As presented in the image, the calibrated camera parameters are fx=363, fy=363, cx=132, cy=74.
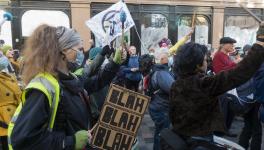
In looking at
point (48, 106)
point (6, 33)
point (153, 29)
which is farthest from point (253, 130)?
point (6, 33)

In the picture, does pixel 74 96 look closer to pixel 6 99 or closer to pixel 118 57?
pixel 118 57

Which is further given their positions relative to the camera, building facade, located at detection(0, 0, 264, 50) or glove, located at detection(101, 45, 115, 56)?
building facade, located at detection(0, 0, 264, 50)

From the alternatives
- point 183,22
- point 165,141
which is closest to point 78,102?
point 165,141

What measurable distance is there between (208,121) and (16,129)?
1.20m

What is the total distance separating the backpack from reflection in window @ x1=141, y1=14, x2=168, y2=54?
9.68 metres

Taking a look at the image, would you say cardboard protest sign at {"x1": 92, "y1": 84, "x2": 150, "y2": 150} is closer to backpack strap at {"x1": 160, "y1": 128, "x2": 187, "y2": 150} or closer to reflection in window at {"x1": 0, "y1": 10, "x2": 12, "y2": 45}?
backpack strap at {"x1": 160, "y1": 128, "x2": 187, "y2": 150}

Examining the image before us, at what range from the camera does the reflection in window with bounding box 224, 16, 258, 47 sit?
15.5 m

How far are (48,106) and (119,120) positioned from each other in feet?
2.36

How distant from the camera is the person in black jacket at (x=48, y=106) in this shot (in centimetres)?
191

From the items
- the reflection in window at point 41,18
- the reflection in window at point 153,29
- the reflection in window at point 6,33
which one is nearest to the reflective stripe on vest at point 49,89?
the reflection in window at point 41,18

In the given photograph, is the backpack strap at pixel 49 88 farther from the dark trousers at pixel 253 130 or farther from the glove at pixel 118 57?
the dark trousers at pixel 253 130

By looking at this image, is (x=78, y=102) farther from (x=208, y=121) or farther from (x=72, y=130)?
(x=208, y=121)

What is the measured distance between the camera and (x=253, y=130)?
16.9 ft

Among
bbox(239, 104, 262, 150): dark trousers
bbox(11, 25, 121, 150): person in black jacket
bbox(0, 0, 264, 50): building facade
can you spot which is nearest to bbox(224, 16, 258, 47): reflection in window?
bbox(0, 0, 264, 50): building facade
